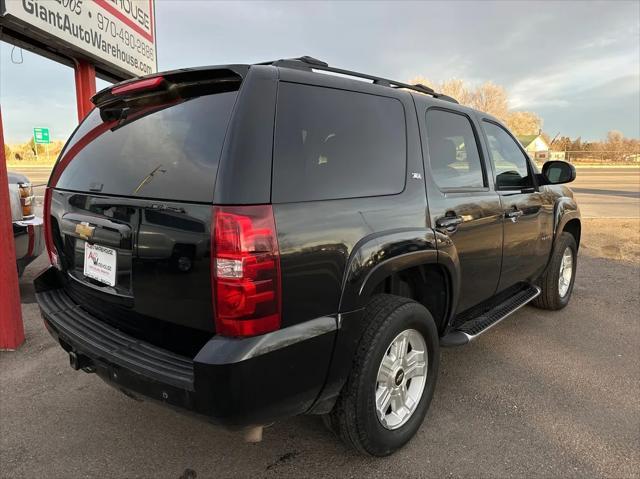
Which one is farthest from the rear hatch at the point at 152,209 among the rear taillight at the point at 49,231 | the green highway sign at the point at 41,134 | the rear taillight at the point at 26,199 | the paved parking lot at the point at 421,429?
the green highway sign at the point at 41,134

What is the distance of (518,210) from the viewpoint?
11.9 ft

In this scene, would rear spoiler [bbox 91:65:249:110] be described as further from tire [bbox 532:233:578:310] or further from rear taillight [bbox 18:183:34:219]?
tire [bbox 532:233:578:310]

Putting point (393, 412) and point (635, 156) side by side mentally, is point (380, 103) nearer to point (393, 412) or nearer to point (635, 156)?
point (393, 412)

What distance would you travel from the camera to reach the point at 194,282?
6.02 feet

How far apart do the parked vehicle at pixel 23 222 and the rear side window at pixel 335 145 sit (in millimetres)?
3850

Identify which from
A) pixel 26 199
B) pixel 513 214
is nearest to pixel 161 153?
pixel 513 214

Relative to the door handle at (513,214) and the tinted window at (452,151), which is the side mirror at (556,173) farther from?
the tinted window at (452,151)

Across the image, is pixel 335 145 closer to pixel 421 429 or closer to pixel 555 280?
pixel 421 429

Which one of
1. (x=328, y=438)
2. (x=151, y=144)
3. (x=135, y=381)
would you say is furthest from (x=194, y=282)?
(x=328, y=438)

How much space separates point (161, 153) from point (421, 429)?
2.12 metres

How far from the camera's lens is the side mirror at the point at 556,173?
158 inches

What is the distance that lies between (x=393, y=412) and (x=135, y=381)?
138cm

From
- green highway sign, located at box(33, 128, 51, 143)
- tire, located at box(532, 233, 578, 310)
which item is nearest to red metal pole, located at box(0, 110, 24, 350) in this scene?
tire, located at box(532, 233, 578, 310)

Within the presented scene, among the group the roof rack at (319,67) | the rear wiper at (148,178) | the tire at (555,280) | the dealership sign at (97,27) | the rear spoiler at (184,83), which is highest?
the dealership sign at (97,27)
